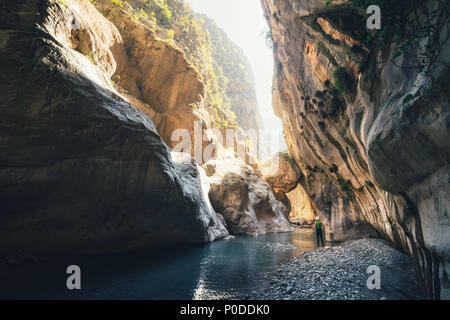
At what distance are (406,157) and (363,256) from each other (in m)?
6.12

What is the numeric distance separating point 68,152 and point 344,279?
10952 millimetres

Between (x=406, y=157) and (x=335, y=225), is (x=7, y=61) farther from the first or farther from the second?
(x=335, y=225)

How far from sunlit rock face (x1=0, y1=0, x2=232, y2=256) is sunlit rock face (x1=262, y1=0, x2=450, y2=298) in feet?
30.4

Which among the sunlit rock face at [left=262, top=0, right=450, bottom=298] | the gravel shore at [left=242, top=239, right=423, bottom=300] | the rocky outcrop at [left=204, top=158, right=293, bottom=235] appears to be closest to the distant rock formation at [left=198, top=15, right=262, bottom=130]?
the rocky outcrop at [left=204, top=158, right=293, bottom=235]

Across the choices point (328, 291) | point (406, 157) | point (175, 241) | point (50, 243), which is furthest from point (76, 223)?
point (406, 157)

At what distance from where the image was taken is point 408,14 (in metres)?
5.31

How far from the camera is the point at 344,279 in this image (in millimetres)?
6312

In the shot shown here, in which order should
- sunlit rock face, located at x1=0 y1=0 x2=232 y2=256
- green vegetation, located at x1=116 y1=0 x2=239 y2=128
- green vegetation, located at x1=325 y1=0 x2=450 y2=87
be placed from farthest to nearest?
green vegetation, located at x1=116 y1=0 x2=239 y2=128, sunlit rock face, located at x1=0 y1=0 x2=232 y2=256, green vegetation, located at x1=325 y1=0 x2=450 y2=87

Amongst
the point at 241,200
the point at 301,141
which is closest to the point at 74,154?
the point at 301,141

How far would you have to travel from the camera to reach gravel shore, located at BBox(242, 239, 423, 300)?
537 centimetres

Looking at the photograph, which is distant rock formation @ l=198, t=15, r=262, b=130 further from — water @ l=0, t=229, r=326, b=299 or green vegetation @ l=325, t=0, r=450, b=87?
green vegetation @ l=325, t=0, r=450, b=87

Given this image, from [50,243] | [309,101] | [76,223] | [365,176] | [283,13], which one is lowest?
[50,243]

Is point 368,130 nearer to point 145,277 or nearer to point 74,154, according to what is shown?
point 145,277

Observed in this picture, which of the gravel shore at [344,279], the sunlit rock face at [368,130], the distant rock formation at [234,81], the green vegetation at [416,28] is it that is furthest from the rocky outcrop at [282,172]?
the distant rock formation at [234,81]
